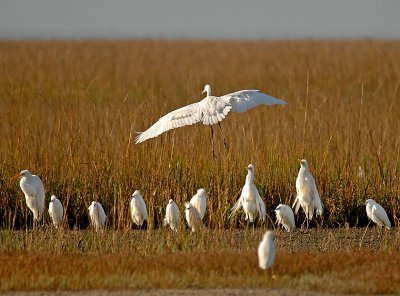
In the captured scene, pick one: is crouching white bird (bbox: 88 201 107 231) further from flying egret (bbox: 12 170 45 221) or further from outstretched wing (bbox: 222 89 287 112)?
outstretched wing (bbox: 222 89 287 112)

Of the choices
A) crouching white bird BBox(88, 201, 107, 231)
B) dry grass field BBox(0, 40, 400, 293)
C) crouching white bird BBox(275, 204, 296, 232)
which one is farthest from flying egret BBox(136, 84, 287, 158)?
crouching white bird BBox(275, 204, 296, 232)

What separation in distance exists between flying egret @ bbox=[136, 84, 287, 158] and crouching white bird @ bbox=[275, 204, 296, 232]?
58.9 inches

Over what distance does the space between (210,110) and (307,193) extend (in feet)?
5.50

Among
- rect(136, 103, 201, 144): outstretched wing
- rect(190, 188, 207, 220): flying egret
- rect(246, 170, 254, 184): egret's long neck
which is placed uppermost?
rect(136, 103, 201, 144): outstretched wing

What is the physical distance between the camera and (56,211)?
9320 millimetres

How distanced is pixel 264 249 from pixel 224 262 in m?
0.57

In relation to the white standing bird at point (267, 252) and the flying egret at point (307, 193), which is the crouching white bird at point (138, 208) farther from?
the white standing bird at point (267, 252)

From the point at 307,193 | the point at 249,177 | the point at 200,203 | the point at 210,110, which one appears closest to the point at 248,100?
the point at 210,110

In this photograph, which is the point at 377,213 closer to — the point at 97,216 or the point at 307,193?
the point at 307,193

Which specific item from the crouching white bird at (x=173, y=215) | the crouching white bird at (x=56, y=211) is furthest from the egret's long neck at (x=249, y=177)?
the crouching white bird at (x=56, y=211)

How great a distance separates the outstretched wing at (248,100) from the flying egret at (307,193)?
1.12 metres

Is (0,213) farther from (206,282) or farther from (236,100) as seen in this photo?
(206,282)

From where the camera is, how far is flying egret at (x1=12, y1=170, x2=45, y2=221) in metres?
9.38

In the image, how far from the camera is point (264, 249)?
277 inches
